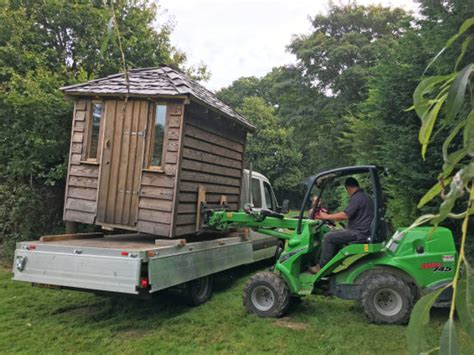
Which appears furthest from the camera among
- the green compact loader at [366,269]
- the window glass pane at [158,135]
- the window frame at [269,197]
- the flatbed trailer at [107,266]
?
the window frame at [269,197]

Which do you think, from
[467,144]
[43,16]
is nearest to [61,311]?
[467,144]

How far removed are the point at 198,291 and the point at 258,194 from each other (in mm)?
3826

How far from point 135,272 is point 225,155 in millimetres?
3844

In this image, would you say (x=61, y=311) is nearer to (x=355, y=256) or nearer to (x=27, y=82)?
(x=355, y=256)

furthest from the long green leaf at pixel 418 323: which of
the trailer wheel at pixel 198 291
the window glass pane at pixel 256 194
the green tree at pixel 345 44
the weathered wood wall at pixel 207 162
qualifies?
the green tree at pixel 345 44

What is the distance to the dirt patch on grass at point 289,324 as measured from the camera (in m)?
5.64

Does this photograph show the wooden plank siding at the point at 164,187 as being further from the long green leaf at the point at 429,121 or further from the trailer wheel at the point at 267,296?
the long green leaf at the point at 429,121

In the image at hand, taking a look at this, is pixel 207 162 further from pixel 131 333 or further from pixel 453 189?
pixel 453 189

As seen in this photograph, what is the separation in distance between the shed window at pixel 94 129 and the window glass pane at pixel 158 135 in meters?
1.09

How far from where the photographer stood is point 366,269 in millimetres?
5840

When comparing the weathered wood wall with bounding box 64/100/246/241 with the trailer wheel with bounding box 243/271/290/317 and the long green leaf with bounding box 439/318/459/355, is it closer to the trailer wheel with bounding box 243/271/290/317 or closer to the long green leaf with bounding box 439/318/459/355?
the trailer wheel with bounding box 243/271/290/317

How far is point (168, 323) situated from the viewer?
5.77 meters

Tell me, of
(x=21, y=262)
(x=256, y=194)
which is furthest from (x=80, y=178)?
(x=256, y=194)

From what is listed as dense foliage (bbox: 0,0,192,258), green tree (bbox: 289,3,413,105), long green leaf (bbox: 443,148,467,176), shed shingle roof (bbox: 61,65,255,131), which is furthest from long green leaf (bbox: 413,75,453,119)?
green tree (bbox: 289,3,413,105)
